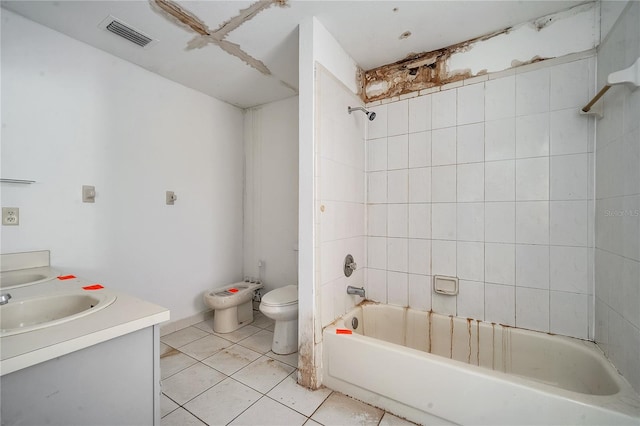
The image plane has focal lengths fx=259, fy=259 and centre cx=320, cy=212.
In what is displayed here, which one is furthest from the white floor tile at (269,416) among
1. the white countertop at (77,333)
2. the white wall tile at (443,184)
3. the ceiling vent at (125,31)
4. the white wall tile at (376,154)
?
the ceiling vent at (125,31)

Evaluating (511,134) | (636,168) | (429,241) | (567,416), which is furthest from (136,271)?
(636,168)

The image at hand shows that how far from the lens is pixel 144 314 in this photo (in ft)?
2.97

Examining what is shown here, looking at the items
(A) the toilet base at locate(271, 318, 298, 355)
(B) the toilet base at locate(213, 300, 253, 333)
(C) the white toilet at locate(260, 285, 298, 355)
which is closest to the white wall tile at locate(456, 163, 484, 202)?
(C) the white toilet at locate(260, 285, 298, 355)

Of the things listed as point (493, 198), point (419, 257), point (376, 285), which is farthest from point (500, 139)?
point (376, 285)

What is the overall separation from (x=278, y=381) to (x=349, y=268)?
0.86 metres

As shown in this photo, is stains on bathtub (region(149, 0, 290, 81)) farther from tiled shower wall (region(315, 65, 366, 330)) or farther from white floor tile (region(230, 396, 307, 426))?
white floor tile (region(230, 396, 307, 426))

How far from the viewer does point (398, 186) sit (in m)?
2.02

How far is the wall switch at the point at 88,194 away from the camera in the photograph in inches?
70.7

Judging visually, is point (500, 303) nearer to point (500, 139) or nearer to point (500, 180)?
point (500, 180)

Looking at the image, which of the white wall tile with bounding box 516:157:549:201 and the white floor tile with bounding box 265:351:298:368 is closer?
the white wall tile with bounding box 516:157:549:201

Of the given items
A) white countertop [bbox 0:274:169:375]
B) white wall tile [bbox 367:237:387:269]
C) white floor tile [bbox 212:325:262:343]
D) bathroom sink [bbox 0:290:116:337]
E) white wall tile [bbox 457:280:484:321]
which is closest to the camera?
white countertop [bbox 0:274:169:375]

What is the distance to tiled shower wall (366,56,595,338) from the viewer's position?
1.49m

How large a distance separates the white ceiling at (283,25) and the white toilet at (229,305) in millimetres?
1954

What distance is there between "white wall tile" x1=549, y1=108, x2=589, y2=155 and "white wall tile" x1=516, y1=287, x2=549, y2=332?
2.78 ft
